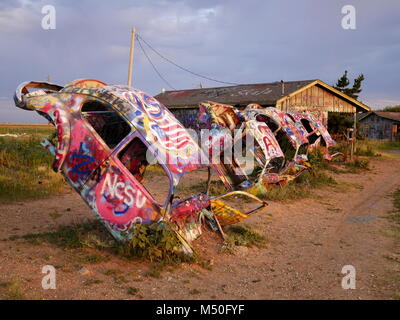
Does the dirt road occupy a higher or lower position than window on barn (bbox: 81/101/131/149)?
lower

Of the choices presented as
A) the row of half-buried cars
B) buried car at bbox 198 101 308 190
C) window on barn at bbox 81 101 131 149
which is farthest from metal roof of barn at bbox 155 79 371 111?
the row of half-buried cars

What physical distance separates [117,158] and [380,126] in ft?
132

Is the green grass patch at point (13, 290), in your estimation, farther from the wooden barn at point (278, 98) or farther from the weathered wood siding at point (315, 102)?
the weathered wood siding at point (315, 102)

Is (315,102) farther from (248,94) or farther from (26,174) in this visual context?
(26,174)

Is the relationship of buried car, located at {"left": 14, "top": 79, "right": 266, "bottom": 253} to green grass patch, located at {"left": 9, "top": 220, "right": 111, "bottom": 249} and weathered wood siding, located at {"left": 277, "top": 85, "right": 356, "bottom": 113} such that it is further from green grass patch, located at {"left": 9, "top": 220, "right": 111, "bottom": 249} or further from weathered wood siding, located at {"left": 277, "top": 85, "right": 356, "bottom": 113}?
weathered wood siding, located at {"left": 277, "top": 85, "right": 356, "bottom": 113}

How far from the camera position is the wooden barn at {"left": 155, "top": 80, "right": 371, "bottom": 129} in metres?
17.5

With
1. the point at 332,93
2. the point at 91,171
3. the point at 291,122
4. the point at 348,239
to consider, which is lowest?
the point at 348,239

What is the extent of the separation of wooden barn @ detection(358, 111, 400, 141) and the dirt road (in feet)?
110

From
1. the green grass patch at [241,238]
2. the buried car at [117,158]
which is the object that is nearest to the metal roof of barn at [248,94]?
the green grass patch at [241,238]

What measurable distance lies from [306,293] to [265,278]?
0.64 metres

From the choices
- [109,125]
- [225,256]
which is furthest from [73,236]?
[225,256]

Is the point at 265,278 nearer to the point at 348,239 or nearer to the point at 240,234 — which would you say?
the point at 240,234

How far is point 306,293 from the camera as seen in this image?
4793 millimetres
